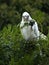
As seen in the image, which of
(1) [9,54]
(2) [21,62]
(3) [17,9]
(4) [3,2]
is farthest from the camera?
(4) [3,2]

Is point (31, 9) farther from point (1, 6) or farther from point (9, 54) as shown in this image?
point (9, 54)

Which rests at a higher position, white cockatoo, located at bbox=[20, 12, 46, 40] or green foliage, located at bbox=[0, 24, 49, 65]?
white cockatoo, located at bbox=[20, 12, 46, 40]

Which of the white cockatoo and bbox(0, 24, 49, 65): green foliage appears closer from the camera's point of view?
bbox(0, 24, 49, 65): green foliage

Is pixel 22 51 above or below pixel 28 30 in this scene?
below

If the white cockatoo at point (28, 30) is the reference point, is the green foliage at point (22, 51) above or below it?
below

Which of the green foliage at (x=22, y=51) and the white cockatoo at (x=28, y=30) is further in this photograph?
the white cockatoo at (x=28, y=30)

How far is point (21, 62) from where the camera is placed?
9281mm

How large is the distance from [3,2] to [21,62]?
12101 millimetres

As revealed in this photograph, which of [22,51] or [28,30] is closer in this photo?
[22,51]

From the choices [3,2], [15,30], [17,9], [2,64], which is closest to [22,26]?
[15,30]

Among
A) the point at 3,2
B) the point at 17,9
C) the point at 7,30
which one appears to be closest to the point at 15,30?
the point at 7,30

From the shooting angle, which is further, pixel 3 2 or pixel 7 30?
pixel 3 2

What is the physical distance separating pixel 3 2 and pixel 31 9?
4011mm

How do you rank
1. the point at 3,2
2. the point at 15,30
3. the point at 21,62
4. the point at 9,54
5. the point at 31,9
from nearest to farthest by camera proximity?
the point at 21,62, the point at 9,54, the point at 15,30, the point at 31,9, the point at 3,2
